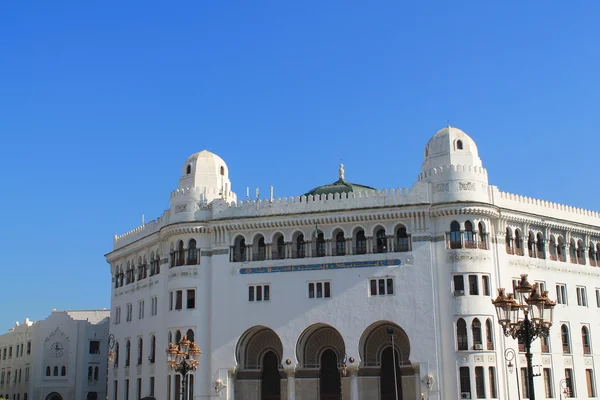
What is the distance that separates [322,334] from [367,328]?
3.40m

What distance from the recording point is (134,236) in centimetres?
5534

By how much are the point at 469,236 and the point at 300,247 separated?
9.80 metres

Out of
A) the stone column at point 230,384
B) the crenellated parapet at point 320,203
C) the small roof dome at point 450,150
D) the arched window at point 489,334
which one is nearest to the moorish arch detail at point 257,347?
the stone column at point 230,384

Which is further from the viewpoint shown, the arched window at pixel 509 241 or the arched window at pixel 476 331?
the arched window at pixel 509 241

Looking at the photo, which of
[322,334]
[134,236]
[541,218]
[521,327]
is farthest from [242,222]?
[521,327]

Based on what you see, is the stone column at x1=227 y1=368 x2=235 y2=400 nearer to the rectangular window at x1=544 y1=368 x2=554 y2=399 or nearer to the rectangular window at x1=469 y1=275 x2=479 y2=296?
the rectangular window at x1=469 y1=275 x2=479 y2=296

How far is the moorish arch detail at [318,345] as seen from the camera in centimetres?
4541

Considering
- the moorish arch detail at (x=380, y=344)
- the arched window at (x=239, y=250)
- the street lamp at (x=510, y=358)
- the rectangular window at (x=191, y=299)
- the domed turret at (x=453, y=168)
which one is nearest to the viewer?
the street lamp at (x=510, y=358)

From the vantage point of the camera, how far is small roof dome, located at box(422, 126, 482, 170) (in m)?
45.6

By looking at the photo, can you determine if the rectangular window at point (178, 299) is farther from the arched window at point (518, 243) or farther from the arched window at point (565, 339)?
the arched window at point (565, 339)

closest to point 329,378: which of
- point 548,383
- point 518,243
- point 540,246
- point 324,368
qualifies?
point 324,368

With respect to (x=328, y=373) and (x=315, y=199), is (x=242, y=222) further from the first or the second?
(x=328, y=373)

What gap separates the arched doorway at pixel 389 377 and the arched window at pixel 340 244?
613 cm

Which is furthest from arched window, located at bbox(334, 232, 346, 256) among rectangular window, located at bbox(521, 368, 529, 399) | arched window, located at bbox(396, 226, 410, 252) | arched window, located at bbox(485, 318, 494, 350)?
rectangular window, located at bbox(521, 368, 529, 399)
